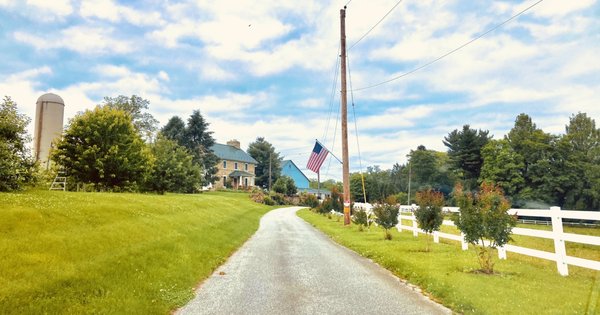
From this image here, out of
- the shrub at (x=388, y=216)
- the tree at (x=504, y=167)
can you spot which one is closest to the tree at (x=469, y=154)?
the tree at (x=504, y=167)

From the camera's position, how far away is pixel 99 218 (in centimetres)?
1145

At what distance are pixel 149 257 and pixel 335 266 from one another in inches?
188

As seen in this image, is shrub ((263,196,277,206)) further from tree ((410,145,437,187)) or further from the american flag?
tree ((410,145,437,187))

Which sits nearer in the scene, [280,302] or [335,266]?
[280,302]

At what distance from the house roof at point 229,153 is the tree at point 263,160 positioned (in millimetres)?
7320

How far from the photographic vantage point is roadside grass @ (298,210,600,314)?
6.39 metres

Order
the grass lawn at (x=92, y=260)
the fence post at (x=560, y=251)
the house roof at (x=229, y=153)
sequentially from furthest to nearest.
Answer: the house roof at (x=229, y=153) < the fence post at (x=560, y=251) < the grass lawn at (x=92, y=260)

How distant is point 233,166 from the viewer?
82.1m

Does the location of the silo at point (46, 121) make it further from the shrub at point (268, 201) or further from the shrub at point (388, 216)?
the shrub at point (268, 201)

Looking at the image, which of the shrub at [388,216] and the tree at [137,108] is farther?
the tree at [137,108]

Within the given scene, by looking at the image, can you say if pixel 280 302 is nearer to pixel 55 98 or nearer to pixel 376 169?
pixel 55 98

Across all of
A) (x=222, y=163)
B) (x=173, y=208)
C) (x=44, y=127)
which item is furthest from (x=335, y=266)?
(x=222, y=163)

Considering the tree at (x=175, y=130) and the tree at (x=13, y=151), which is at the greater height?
the tree at (x=175, y=130)

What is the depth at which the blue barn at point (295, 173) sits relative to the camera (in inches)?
4331
